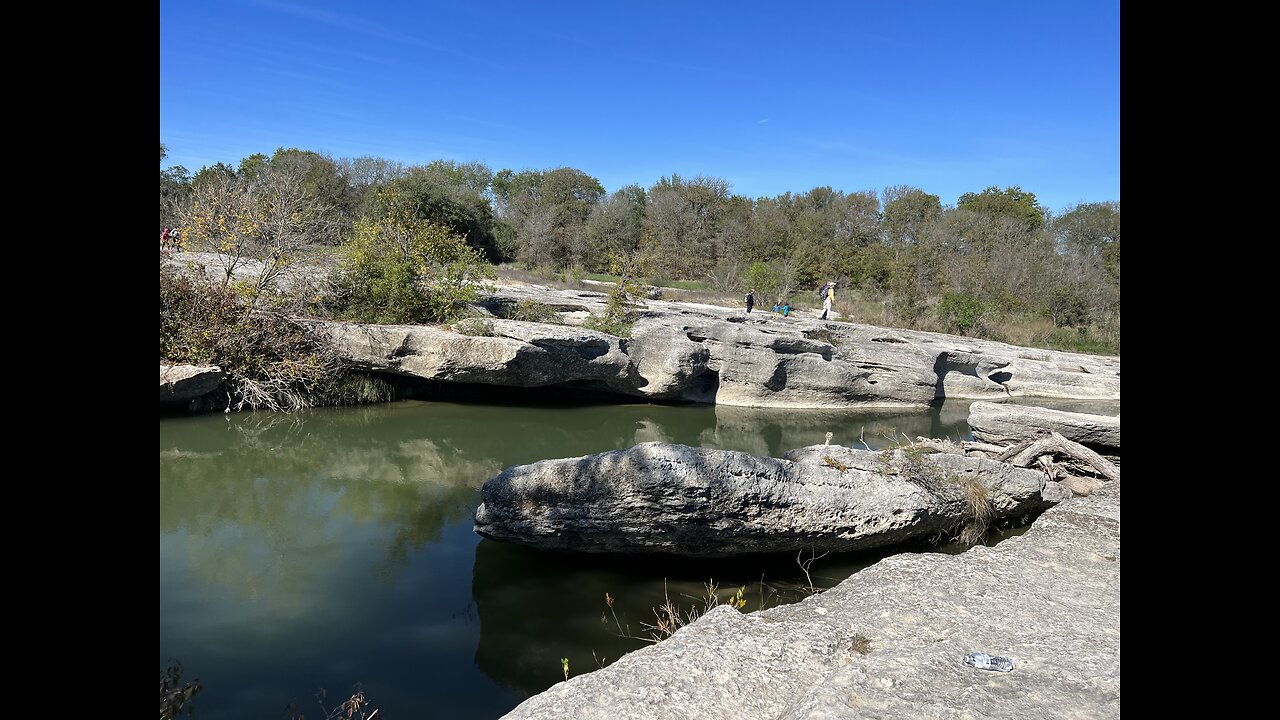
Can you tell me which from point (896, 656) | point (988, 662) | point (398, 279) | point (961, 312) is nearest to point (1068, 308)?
point (961, 312)

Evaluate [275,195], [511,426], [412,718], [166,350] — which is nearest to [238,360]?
[166,350]

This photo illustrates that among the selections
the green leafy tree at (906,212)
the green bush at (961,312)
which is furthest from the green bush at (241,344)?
the green leafy tree at (906,212)

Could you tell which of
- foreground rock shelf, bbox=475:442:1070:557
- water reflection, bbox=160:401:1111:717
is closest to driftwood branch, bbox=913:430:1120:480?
foreground rock shelf, bbox=475:442:1070:557

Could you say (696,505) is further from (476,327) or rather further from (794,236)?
(794,236)

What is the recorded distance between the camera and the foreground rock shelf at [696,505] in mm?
5750

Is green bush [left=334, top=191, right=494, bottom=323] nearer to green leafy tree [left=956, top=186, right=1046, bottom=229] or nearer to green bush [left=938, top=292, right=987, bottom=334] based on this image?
green bush [left=938, top=292, right=987, bottom=334]

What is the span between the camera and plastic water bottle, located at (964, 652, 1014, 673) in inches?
129

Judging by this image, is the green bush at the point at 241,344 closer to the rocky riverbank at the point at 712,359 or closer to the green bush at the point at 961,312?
the rocky riverbank at the point at 712,359

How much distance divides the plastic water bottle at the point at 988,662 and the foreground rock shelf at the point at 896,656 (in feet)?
0.15

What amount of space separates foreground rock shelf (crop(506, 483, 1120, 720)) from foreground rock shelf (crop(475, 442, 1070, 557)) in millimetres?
1212

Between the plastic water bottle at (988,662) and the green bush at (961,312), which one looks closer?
the plastic water bottle at (988,662)

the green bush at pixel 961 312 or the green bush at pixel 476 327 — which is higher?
the green bush at pixel 961 312

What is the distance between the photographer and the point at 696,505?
18.9 feet

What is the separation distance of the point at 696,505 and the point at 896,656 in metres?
2.47
